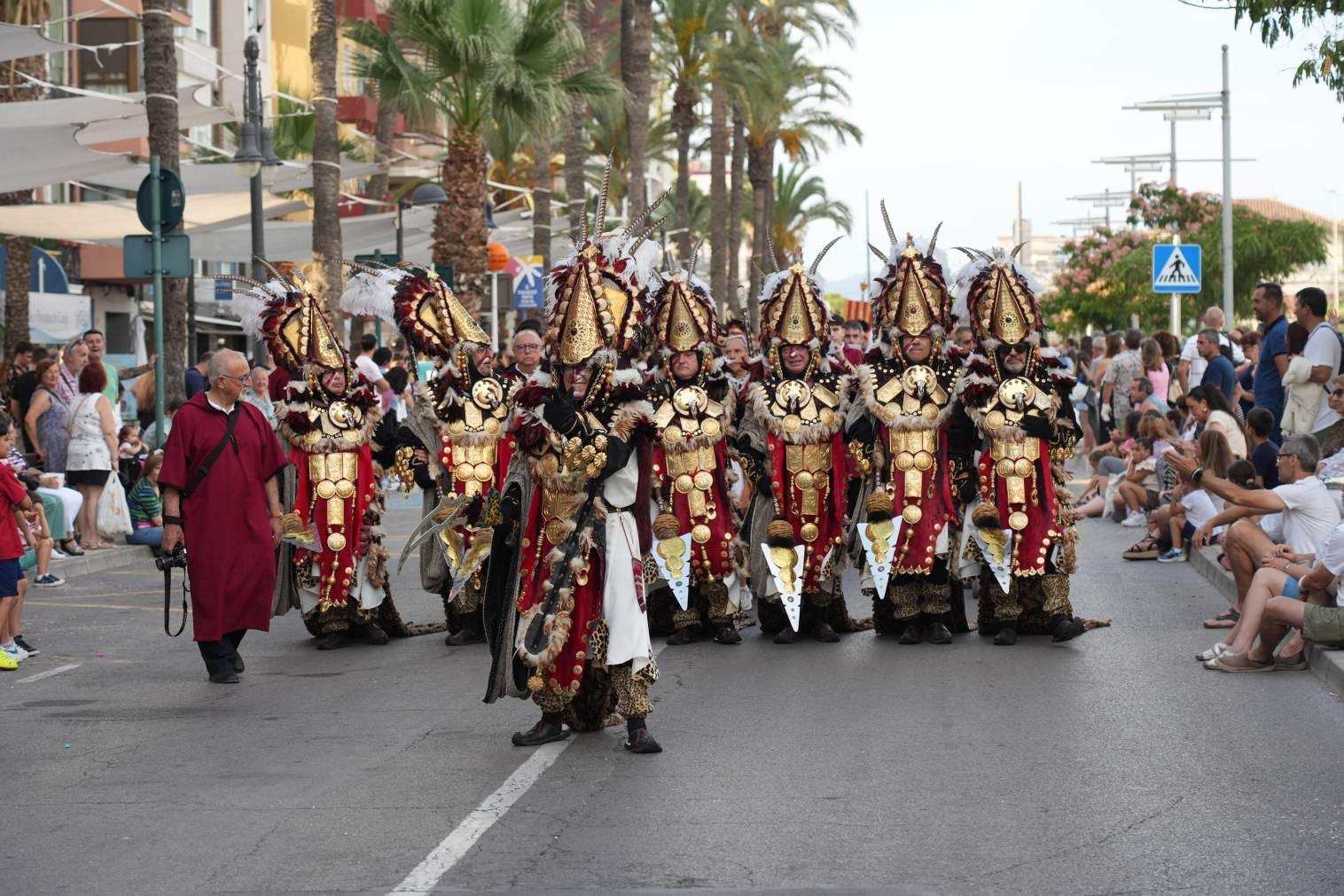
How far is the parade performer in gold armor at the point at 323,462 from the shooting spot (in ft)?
38.2

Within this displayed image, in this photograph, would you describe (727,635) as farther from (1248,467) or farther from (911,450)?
(1248,467)

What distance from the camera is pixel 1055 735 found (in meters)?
8.56

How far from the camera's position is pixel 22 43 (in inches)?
574

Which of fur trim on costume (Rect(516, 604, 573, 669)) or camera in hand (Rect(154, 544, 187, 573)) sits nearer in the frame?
fur trim on costume (Rect(516, 604, 573, 669))

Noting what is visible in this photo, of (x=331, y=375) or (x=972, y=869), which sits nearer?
(x=972, y=869)

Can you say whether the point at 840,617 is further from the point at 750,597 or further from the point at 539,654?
the point at 539,654

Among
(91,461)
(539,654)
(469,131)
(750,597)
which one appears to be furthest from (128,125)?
(539,654)

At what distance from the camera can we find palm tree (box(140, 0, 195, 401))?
19.3 m

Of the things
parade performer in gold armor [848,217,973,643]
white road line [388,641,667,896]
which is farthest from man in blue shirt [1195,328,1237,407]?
white road line [388,641,667,896]

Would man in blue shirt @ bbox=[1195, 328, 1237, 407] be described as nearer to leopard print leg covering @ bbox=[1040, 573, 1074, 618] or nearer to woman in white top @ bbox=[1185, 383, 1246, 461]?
woman in white top @ bbox=[1185, 383, 1246, 461]

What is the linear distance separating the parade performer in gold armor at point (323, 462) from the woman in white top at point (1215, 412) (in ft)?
23.6

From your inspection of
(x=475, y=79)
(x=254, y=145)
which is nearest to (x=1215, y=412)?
(x=254, y=145)

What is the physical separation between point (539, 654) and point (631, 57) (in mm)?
26294

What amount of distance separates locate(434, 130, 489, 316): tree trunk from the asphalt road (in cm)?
2055
